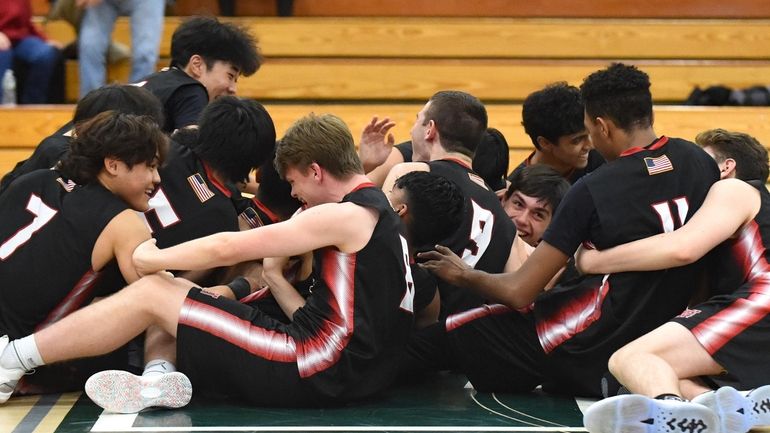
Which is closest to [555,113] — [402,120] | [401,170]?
[401,170]

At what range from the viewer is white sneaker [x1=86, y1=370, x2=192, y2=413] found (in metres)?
3.70

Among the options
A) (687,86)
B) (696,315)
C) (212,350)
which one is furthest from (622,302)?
(687,86)

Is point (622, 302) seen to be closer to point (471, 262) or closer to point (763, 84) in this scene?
point (471, 262)

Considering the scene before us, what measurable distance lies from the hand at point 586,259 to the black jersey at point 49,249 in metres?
1.64

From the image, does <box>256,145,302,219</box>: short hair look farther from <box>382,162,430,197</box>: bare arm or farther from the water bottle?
the water bottle

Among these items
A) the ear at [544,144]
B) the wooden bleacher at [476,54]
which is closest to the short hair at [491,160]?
the ear at [544,144]

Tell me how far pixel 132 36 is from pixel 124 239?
15.0ft

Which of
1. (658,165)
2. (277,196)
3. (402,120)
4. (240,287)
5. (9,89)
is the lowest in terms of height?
(9,89)

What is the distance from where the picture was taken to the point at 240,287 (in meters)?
4.31

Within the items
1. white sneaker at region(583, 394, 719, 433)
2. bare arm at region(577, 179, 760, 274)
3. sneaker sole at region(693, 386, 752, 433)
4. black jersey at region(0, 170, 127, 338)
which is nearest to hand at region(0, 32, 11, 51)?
black jersey at region(0, 170, 127, 338)

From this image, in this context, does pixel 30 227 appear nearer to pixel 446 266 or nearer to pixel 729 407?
pixel 446 266

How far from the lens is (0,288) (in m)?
3.99

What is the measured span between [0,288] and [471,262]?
5.95 feet

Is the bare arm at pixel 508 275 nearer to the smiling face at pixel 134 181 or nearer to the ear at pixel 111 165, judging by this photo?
the smiling face at pixel 134 181
